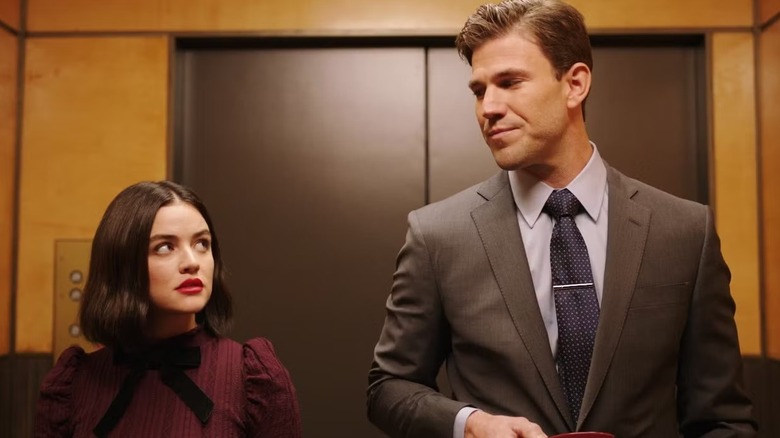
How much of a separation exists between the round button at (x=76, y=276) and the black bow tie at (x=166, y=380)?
1.63m

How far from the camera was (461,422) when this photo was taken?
1.61m

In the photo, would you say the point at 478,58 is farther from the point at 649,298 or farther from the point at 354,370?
the point at 354,370

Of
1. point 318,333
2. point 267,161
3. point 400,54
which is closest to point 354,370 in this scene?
point 318,333

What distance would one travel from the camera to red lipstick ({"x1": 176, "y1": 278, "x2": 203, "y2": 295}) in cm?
179

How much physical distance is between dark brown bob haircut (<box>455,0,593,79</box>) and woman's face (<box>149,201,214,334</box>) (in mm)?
745

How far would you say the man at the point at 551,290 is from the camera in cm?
164

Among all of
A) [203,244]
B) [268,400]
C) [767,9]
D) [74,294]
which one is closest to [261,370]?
[268,400]

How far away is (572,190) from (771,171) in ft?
5.77

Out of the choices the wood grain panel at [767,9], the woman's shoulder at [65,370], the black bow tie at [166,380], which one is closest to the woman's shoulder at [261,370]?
the black bow tie at [166,380]

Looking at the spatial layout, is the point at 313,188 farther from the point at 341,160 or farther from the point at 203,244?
the point at 203,244

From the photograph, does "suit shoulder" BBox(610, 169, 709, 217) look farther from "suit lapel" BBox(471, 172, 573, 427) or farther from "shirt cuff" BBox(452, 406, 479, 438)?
"shirt cuff" BBox(452, 406, 479, 438)

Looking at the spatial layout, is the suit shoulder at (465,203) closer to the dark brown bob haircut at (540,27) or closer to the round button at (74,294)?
the dark brown bob haircut at (540,27)

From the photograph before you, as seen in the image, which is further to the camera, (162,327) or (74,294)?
(74,294)

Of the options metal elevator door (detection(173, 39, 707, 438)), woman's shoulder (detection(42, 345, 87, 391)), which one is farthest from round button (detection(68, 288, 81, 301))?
woman's shoulder (detection(42, 345, 87, 391))
